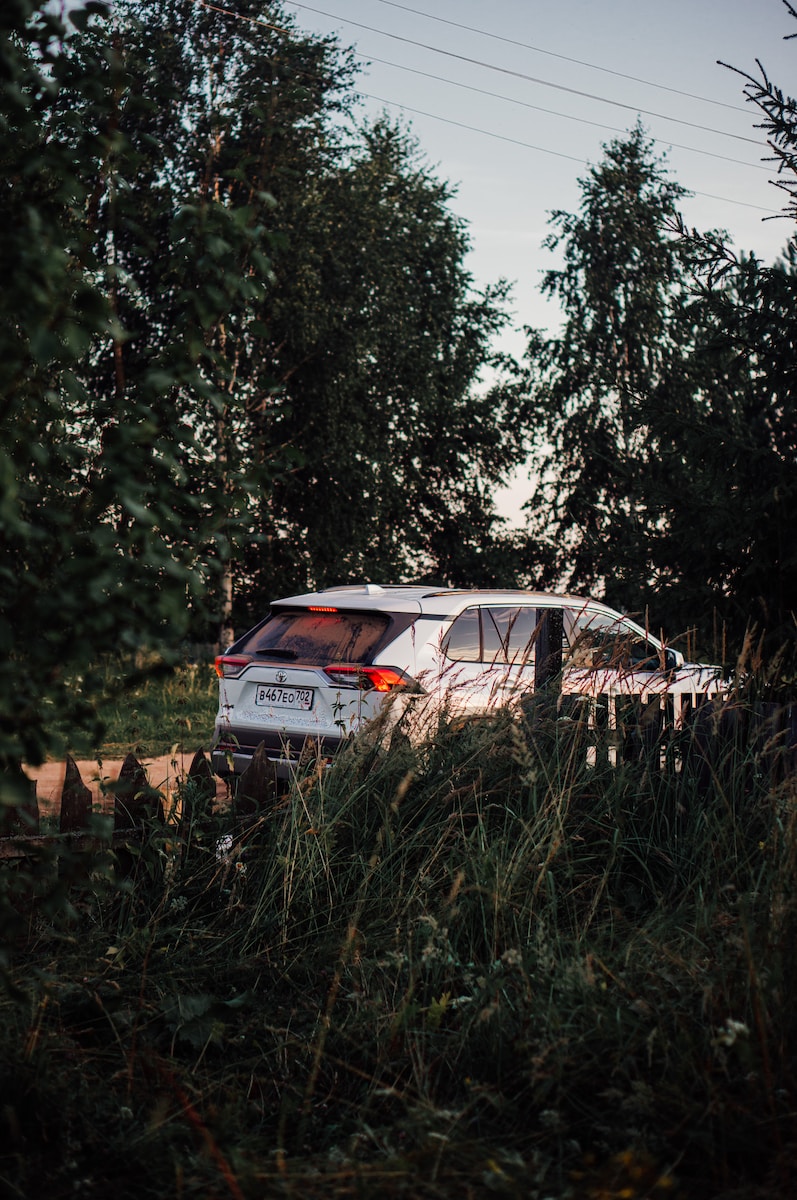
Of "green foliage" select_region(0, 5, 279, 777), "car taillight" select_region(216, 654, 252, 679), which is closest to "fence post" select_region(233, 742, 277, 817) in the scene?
"green foliage" select_region(0, 5, 279, 777)

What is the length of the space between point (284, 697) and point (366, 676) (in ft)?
2.01

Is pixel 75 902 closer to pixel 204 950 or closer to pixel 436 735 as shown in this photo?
pixel 204 950

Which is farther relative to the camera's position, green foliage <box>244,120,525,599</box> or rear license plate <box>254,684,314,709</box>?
green foliage <box>244,120,525,599</box>

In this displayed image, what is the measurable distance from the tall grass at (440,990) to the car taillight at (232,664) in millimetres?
2384

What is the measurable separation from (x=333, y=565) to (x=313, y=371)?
4.04m

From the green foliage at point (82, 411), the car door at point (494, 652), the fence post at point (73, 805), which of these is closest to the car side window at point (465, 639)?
the car door at point (494, 652)

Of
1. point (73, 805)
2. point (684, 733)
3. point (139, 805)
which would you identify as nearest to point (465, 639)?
point (684, 733)

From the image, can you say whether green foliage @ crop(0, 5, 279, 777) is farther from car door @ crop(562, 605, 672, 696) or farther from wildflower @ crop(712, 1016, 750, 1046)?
car door @ crop(562, 605, 672, 696)

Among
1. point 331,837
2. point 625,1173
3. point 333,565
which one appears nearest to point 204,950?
point 331,837

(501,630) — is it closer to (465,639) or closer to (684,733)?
(465,639)

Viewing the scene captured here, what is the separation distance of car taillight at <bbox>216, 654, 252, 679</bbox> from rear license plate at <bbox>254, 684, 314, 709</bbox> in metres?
0.23

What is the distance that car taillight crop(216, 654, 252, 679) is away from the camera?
686cm

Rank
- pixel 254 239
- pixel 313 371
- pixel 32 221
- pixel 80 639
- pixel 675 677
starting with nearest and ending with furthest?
pixel 32 221 < pixel 80 639 < pixel 254 239 < pixel 675 677 < pixel 313 371

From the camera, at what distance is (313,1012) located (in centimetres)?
329
